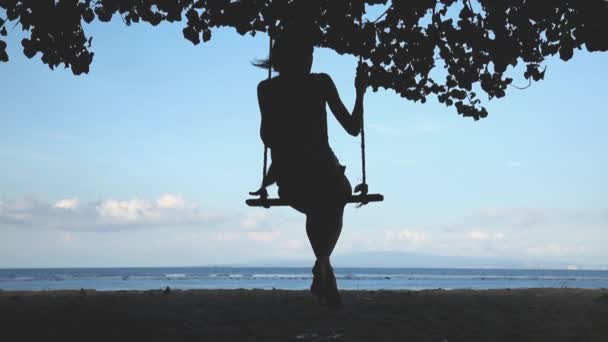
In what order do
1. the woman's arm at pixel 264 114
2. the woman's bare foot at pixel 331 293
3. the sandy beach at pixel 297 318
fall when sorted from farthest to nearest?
1. the sandy beach at pixel 297 318
2. the woman's arm at pixel 264 114
3. the woman's bare foot at pixel 331 293

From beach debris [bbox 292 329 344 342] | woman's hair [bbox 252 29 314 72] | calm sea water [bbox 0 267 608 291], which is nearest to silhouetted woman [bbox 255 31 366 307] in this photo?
woman's hair [bbox 252 29 314 72]

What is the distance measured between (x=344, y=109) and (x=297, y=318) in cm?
302

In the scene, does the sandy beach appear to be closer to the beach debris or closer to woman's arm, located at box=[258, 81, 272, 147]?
the beach debris

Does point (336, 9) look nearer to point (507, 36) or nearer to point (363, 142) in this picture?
point (507, 36)

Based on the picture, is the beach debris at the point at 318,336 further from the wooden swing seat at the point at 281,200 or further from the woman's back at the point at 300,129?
the woman's back at the point at 300,129

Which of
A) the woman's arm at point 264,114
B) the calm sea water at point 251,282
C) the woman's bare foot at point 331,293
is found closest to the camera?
the woman's bare foot at point 331,293

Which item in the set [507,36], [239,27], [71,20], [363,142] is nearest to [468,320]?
[363,142]

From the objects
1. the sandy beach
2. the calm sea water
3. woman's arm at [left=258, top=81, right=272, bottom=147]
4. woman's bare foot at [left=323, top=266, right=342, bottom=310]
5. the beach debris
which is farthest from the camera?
the calm sea water

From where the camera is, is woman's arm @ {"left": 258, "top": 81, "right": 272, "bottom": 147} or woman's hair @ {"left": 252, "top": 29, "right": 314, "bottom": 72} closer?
woman's hair @ {"left": 252, "top": 29, "right": 314, "bottom": 72}

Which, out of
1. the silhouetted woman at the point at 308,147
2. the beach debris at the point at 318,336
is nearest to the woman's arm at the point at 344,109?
the silhouetted woman at the point at 308,147

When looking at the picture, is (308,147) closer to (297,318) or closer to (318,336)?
(318,336)

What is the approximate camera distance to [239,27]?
362 inches

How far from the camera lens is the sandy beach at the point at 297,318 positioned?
6.81 meters

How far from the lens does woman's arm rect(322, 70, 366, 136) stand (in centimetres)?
582
